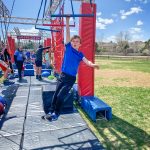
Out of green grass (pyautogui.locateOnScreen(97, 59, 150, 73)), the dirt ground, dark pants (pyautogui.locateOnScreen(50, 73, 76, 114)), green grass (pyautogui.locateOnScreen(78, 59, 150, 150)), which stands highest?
dark pants (pyautogui.locateOnScreen(50, 73, 76, 114))

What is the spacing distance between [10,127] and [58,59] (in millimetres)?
8618

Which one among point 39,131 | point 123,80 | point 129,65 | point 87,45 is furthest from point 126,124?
point 129,65

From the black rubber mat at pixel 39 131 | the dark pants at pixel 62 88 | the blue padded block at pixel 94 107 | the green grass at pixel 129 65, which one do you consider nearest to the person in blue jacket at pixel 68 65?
the dark pants at pixel 62 88

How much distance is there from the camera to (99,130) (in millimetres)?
5047

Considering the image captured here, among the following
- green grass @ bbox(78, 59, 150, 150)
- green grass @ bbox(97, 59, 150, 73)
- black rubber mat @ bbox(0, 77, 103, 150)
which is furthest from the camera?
green grass @ bbox(97, 59, 150, 73)

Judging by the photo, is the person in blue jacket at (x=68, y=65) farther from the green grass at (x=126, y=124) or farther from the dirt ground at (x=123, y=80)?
the dirt ground at (x=123, y=80)

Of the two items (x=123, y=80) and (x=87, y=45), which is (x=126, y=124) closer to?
(x=87, y=45)

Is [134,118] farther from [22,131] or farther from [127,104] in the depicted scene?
[22,131]

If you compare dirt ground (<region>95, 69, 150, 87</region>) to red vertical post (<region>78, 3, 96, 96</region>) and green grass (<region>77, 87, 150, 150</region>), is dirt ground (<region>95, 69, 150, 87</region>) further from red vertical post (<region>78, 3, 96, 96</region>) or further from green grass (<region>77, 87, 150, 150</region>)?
red vertical post (<region>78, 3, 96, 96</region>)

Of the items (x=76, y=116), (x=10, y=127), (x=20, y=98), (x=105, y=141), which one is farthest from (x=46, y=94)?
(x=105, y=141)

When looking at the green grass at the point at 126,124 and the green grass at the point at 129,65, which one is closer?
the green grass at the point at 126,124

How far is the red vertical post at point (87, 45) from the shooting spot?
6242mm

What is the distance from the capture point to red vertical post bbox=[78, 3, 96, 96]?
20.5 ft

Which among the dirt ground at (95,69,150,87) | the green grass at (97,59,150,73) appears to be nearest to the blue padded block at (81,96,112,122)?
the dirt ground at (95,69,150,87)
